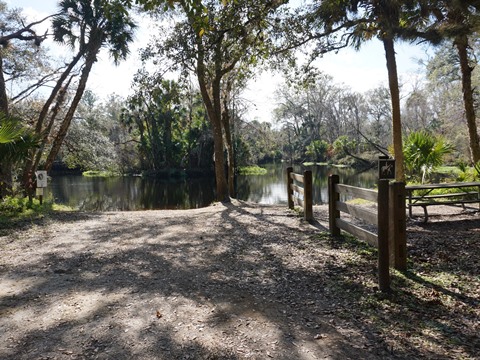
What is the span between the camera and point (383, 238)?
164 inches

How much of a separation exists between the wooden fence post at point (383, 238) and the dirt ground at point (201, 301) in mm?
193

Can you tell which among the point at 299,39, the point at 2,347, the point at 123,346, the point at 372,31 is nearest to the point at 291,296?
the point at 123,346

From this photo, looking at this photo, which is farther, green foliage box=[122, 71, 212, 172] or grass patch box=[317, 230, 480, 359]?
green foliage box=[122, 71, 212, 172]

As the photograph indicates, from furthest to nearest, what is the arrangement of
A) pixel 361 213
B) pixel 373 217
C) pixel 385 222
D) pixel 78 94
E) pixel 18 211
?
pixel 78 94
pixel 18 211
pixel 361 213
pixel 373 217
pixel 385 222

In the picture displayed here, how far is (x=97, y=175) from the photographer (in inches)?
2020

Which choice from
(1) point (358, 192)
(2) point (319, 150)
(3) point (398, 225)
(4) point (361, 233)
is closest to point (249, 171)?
A: (2) point (319, 150)

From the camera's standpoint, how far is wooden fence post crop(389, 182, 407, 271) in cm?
461

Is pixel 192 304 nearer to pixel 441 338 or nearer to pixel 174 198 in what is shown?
pixel 441 338

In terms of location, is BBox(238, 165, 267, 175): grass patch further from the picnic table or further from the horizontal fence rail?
the horizontal fence rail

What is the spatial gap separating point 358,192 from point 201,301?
9.04ft

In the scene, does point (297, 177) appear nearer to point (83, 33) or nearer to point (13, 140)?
point (13, 140)

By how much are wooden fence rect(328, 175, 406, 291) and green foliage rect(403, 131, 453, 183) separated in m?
5.74

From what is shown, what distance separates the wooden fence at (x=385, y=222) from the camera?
412 centimetres

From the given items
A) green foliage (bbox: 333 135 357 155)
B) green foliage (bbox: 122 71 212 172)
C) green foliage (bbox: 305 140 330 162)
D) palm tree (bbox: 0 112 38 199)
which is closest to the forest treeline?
palm tree (bbox: 0 112 38 199)
